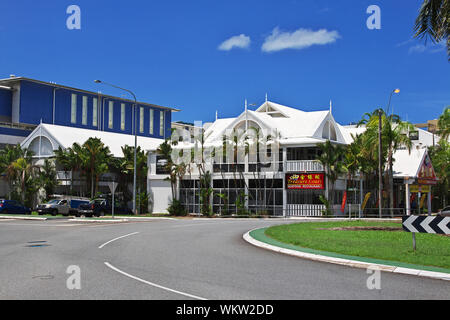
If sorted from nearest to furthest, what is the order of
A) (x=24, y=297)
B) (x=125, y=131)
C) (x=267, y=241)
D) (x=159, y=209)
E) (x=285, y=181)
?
(x=24, y=297) < (x=267, y=241) < (x=285, y=181) < (x=159, y=209) < (x=125, y=131)

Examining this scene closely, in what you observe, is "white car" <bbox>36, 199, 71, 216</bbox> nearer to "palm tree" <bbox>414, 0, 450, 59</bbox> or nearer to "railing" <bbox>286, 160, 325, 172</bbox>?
"railing" <bbox>286, 160, 325, 172</bbox>

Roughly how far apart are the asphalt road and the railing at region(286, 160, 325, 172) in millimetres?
26050

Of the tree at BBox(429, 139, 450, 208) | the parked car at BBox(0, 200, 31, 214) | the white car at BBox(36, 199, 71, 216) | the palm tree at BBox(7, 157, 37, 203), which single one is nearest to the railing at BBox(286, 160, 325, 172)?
the white car at BBox(36, 199, 71, 216)

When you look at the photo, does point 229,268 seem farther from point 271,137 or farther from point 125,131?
point 125,131

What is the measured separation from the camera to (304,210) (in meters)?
41.6

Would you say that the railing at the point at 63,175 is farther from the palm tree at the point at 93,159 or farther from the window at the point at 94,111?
the window at the point at 94,111

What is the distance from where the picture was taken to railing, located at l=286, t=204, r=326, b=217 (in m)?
41.2

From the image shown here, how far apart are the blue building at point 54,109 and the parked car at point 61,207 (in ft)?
80.0

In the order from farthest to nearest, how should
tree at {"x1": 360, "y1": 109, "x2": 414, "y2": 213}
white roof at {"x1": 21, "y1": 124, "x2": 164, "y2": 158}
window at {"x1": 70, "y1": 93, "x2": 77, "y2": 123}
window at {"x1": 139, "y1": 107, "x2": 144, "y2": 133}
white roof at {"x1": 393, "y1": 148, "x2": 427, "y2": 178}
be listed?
1. window at {"x1": 139, "y1": 107, "x2": 144, "y2": 133}
2. window at {"x1": 70, "y1": 93, "x2": 77, "y2": 123}
3. white roof at {"x1": 21, "y1": 124, "x2": 164, "y2": 158}
4. white roof at {"x1": 393, "y1": 148, "x2": 427, "y2": 178}
5. tree at {"x1": 360, "y1": 109, "x2": 414, "y2": 213}

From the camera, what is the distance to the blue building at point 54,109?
67312 millimetres

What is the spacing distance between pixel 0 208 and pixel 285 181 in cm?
2563

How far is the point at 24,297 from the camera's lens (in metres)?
8.02

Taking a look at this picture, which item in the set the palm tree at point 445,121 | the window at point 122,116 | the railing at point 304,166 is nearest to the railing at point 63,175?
the railing at point 304,166

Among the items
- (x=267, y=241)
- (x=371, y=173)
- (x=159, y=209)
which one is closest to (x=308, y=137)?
(x=371, y=173)
